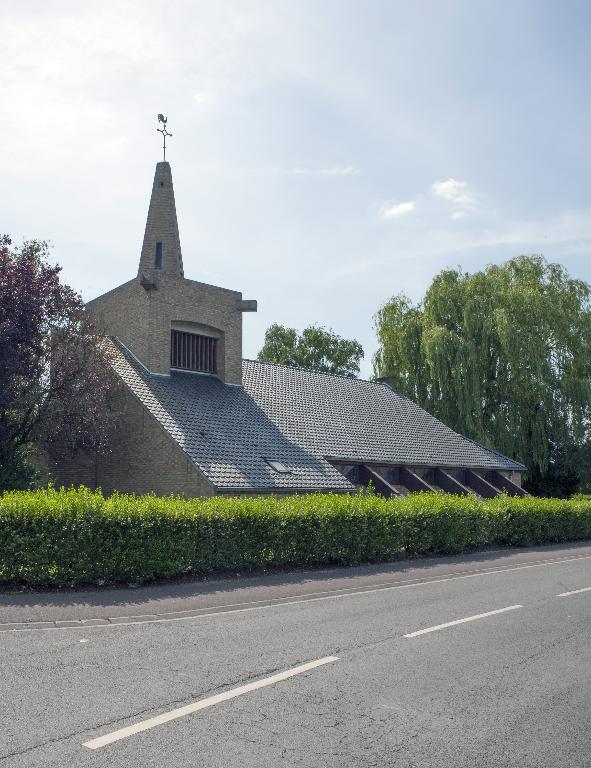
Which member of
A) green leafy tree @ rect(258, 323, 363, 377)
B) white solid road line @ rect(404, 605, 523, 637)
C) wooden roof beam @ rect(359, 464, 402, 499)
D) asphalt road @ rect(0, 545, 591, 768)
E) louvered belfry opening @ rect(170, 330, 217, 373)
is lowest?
white solid road line @ rect(404, 605, 523, 637)

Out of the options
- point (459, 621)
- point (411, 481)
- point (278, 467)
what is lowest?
point (459, 621)

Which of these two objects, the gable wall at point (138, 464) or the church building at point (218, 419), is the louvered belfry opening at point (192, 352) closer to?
the church building at point (218, 419)

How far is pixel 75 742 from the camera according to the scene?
5477mm

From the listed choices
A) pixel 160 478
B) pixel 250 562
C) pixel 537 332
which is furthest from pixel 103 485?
pixel 537 332

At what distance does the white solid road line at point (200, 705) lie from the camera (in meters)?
5.56

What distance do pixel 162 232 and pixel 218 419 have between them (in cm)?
927

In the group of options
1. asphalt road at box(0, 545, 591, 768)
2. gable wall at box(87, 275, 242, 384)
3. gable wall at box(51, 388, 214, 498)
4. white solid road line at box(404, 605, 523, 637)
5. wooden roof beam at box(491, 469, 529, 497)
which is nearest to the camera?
asphalt road at box(0, 545, 591, 768)

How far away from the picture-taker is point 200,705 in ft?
21.1

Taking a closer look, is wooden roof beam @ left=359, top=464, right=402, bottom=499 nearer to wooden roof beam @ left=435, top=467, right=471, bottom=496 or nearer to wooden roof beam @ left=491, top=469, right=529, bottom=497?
wooden roof beam @ left=435, top=467, right=471, bottom=496

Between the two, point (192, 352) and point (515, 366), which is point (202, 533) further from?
point (515, 366)

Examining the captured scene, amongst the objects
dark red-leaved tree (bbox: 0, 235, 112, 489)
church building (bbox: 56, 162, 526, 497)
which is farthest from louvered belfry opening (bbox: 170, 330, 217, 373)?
dark red-leaved tree (bbox: 0, 235, 112, 489)

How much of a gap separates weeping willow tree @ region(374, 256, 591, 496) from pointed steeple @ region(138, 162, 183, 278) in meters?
17.7

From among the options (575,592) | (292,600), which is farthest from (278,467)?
(575,592)

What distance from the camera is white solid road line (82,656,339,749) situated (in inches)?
219
